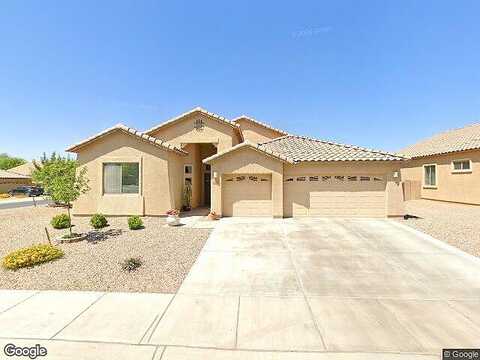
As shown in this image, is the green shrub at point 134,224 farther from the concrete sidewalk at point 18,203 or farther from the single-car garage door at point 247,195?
the concrete sidewalk at point 18,203

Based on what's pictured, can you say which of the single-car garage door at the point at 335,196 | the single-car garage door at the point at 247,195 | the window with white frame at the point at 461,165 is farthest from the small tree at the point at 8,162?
the window with white frame at the point at 461,165

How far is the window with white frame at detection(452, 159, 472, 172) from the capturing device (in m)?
19.3

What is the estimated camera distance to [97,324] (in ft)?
14.2

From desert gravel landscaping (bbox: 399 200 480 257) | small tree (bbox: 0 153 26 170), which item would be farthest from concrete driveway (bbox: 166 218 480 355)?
small tree (bbox: 0 153 26 170)

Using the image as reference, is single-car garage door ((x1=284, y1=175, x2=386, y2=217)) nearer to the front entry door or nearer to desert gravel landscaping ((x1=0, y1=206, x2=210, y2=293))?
desert gravel landscaping ((x1=0, y1=206, x2=210, y2=293))

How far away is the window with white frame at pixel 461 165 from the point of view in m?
19.3

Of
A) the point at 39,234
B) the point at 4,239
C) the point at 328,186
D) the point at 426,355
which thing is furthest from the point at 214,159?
the point at 426,355

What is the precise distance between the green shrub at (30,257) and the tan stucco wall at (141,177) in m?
6.79

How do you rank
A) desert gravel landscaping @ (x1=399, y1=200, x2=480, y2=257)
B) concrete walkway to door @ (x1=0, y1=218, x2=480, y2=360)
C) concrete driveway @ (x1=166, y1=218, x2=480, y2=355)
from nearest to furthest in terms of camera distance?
concrete walkway to door @ (x1=0, y1=218, x2=480, y2=360) < concrete driveway @ (x1=166, y1=218, x2=480, y2=355) < desert gravel landscaping @ (x1=399, y1=200, x2=480, y2=257)

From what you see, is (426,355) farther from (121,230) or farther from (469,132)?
(469,132)

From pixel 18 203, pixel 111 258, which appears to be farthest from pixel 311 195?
pixel 18 203

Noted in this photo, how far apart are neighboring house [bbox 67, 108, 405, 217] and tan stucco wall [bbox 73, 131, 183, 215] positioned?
0.06m

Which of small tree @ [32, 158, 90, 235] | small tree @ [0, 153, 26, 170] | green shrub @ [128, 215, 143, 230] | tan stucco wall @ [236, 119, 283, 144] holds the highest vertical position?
small tree @ [0, 153, 26, 170]

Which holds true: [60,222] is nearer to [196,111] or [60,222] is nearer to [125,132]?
[125,132]
